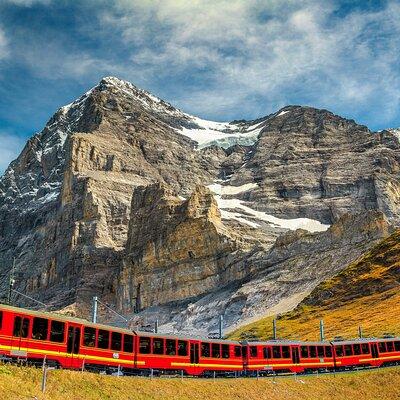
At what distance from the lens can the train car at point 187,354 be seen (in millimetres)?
39906

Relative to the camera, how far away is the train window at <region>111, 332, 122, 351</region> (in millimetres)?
37562

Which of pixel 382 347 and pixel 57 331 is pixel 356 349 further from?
pixel 57 331

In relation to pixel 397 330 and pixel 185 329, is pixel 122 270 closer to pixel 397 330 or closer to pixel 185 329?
pixel 185 329

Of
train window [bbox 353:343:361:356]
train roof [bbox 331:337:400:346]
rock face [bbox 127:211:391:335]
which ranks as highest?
rock face [bbox 127:211:391:335]

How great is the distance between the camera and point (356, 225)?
15438 centimetres

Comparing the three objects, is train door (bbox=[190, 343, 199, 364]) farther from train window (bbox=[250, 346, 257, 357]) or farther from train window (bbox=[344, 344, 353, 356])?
→ train window (bbox=[344, 344, 353, 356])

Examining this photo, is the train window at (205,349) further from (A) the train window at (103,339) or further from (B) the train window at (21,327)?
(B) the train window at (21,327)

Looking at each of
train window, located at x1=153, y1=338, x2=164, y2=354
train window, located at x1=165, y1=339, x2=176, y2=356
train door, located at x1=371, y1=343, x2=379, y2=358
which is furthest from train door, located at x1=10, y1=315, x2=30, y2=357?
train door, located at x1=371, y1=343, x2=379, y2=358

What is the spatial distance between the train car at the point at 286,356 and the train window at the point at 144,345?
1021cm

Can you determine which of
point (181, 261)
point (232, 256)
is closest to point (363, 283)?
point (232, 256)

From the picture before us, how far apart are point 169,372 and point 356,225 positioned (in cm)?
12201

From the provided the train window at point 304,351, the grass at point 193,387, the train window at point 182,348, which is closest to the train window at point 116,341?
the grass at point 193,387

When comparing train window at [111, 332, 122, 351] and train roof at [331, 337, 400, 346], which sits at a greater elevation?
train roof at [331, 337, 400, 346]

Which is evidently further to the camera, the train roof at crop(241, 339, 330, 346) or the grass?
the train roof at crop(241, 339, 330, 346)
